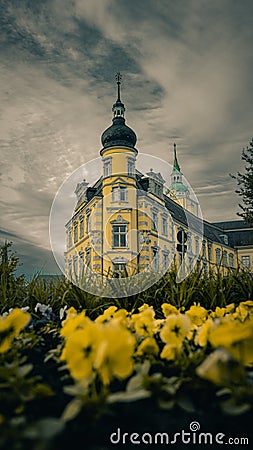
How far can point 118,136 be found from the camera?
1775cm

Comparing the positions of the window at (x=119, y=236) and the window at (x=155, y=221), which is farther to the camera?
the window at (x=155, y=221)

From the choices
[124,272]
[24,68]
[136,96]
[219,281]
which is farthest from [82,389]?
[136,96]

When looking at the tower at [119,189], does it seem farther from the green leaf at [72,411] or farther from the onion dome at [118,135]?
the green leaf at [72,411]

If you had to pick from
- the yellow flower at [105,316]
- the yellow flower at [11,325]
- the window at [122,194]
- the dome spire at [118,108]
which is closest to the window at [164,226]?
the window at [122,194]

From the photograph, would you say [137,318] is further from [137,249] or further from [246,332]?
[137,249]

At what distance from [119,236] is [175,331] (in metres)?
17.9

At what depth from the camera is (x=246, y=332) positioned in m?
0.74

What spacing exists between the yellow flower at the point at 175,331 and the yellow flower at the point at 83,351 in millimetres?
359

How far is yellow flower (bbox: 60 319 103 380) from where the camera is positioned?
72 centimetres

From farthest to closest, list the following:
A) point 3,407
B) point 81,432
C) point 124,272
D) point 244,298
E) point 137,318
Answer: point 124,272 < point 244,298 < point 137,318 < point 3,407 < point 81,432

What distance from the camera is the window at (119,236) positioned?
18953 mm

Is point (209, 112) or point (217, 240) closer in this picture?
point (209, 112)

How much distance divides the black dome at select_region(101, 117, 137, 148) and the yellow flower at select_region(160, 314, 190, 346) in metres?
17.2

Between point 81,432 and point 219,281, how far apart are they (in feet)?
7.66
